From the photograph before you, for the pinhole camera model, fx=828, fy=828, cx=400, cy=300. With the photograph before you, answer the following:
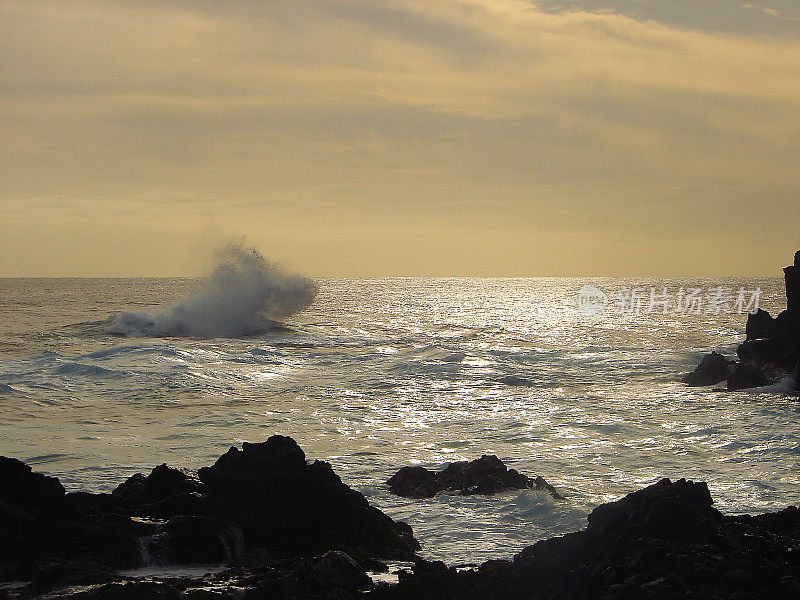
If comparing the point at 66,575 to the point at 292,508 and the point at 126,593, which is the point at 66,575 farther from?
the point at 292,508

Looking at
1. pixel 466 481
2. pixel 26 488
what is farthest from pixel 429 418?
pixel 26 488

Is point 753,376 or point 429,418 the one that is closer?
point 429,418

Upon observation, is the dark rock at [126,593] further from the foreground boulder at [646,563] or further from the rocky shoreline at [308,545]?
the foreground boulder at [646,563]

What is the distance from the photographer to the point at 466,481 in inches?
598

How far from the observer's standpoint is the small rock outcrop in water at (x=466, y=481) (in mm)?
14844

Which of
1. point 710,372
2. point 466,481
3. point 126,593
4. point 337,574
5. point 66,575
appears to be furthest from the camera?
point 710,372

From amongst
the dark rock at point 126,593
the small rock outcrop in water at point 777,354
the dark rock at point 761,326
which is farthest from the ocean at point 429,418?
the dark rock at point 126,593

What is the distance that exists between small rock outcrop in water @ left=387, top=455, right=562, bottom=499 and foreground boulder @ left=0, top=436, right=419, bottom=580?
3.16m

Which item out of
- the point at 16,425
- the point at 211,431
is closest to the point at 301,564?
the point at 211,431

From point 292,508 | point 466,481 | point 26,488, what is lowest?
point 466,481

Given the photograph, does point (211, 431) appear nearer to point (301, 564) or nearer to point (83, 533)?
point (83, 533)

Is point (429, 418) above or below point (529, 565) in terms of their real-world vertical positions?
below

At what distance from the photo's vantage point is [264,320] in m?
60.9

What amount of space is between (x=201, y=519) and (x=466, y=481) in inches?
236
